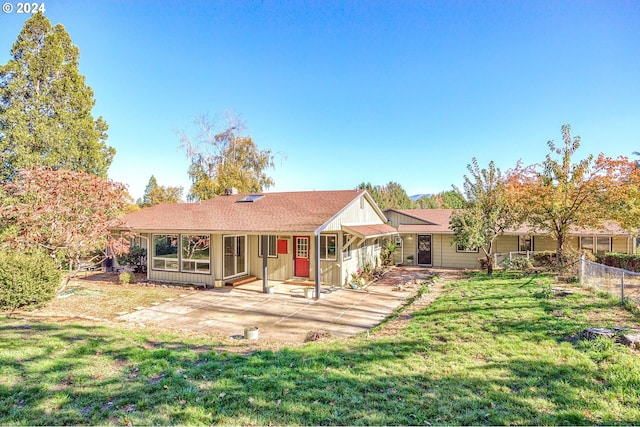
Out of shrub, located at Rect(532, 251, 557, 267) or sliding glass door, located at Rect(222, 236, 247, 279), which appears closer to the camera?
sliding glass door, located at Rect(222, 236, 247, 279)

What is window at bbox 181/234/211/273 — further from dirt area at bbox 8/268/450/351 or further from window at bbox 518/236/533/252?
window at bbox 518/236/533/252

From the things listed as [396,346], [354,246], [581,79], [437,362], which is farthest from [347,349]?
[581,79]

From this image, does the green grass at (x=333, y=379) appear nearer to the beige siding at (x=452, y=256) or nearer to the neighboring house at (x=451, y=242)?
the beige siding at (x=452, y=256)

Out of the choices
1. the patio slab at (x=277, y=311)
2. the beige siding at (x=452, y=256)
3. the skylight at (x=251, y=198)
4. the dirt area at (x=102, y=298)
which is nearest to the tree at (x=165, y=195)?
the skylight at (x=251, y=198)

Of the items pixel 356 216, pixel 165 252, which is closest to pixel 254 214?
pixel 165 252

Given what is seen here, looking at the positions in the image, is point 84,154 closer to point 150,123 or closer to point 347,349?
point 150,123

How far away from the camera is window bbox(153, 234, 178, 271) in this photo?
1471 cm

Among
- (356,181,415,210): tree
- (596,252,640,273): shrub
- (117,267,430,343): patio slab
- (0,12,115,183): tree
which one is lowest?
(117,267,430,343): patio slab

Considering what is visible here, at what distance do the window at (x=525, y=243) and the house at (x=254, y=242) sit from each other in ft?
32.9

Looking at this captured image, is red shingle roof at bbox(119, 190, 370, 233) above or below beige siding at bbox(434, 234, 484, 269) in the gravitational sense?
above

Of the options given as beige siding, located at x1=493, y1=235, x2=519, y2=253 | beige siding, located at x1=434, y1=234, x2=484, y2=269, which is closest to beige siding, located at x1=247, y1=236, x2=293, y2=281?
beige siding, located at x1=434, y1=234, x2=484, y2=269

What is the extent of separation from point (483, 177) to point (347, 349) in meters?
12.9

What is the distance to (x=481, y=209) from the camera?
15.4 meters

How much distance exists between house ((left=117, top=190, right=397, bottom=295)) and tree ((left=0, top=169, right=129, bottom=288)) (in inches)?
76.9
